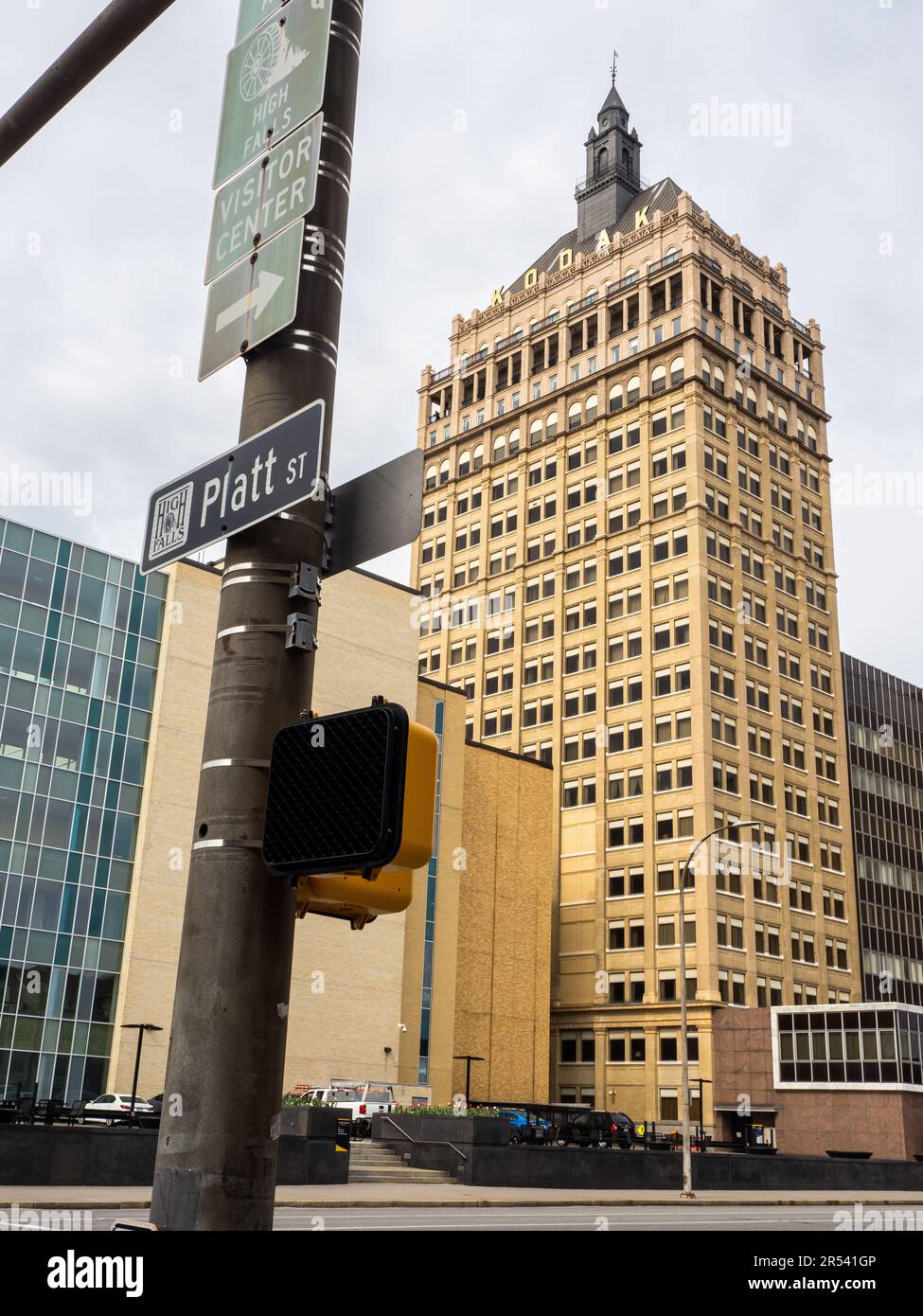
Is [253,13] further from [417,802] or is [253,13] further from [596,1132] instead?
[596,1132]

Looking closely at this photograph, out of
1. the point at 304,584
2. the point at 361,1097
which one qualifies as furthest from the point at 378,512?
the point at 361,1097

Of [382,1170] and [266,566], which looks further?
[382,1170]

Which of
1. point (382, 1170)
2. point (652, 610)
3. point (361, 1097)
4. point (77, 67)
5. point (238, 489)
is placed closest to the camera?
point (238, 489)

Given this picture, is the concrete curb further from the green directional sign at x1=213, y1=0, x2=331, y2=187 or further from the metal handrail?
the green directional sign at x1=213, y1=0, x2=331, y2=187

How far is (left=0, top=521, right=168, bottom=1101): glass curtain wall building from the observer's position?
1965 inches

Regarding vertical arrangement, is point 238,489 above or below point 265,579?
above

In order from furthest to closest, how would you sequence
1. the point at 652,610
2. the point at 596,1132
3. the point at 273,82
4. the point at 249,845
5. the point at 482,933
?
the point at 652,610, the point at 482,933, the point at 596,1132, the point at 273,82, the point at 249,845

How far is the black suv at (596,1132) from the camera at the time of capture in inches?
1848

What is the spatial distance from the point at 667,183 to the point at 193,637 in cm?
6712

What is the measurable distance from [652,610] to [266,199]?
84.1 meters

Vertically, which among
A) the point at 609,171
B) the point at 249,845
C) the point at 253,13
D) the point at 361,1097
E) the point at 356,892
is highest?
the point at 609,171

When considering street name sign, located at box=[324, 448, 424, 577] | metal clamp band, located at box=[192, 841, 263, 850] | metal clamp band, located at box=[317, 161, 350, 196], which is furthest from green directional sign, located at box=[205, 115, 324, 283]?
metal clamp band, located at box=[192, 841, 263, 850]

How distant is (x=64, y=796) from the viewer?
5200 centimetres

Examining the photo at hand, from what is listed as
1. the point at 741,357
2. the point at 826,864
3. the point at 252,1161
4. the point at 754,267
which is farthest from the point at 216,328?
the point at 754,267
